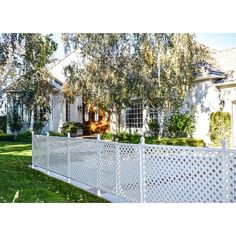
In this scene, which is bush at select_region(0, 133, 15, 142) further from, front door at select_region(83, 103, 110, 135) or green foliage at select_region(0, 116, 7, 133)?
front door at select_region(83, 103, 110, 135)

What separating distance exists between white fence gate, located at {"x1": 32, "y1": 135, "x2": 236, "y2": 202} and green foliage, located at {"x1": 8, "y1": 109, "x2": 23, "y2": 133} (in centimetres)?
1188

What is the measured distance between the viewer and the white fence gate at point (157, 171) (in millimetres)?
4449

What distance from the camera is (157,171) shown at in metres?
5.25

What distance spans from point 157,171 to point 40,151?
17.0 ft

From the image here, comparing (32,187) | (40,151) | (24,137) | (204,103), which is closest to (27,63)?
(40,151)

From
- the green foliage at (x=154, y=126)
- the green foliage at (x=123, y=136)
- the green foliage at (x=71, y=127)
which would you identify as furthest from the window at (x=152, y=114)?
the green foliage at (x=71, y=127)

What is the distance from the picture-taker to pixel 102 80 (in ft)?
42.5

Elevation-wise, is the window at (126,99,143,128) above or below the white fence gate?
above

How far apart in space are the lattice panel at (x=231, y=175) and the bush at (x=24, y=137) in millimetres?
13629

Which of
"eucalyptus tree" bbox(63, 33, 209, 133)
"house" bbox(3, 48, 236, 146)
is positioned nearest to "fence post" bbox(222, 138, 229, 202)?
"eucalyptus tree" bbox(63, 33, 209, 133)

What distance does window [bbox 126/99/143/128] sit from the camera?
606 inches

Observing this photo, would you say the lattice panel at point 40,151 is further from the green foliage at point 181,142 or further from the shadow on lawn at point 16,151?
the green foliage at point 181,142

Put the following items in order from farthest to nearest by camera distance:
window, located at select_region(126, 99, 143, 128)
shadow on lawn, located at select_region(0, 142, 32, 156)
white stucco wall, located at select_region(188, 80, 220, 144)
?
window, located at select_region(126, 99, 143, 128), white stucco wall, located at select_region(188, 80, 220, 144), shadow on lawn, located at select_region(0, 142, 32, 156)
